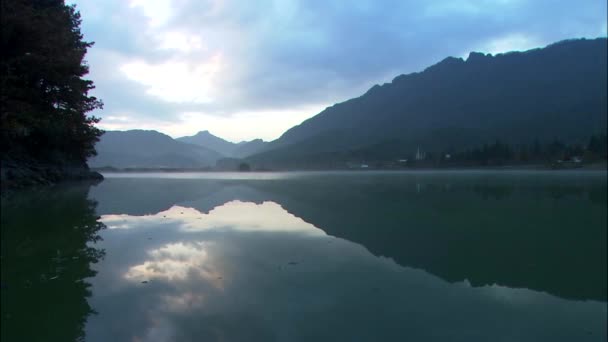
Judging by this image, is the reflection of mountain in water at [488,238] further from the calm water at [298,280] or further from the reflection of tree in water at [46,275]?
the reflection of tree in water at [46,275]

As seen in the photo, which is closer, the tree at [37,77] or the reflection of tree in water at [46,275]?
the reflection of tree in water at [46,275]

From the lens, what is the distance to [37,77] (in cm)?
1557

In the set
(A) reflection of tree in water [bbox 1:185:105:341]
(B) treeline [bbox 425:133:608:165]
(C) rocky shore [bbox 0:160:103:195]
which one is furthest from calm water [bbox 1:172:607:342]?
(B) treeline [bbox 425:133:608:165]

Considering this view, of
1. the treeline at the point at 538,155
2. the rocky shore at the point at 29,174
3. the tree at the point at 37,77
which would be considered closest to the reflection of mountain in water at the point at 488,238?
the tree at the point at 37,77

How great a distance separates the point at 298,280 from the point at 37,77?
1672 cm

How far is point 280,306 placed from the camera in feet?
13.8

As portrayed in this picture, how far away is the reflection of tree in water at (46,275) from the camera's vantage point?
11.5 feet

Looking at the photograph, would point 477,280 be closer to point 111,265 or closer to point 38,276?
point 111,265

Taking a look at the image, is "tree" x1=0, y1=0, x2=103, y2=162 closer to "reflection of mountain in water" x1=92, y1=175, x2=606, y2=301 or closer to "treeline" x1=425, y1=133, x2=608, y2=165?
"reflection of mountain in water" x1=92, y1=175, x2=606, y2=301

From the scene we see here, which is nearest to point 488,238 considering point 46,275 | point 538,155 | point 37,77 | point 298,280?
point 298,280

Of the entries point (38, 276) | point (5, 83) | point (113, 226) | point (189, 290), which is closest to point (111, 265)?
point (38, 276)

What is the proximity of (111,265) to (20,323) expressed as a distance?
206cm

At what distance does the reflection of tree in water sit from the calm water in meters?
0.02

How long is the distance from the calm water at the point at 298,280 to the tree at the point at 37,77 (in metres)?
6.53
